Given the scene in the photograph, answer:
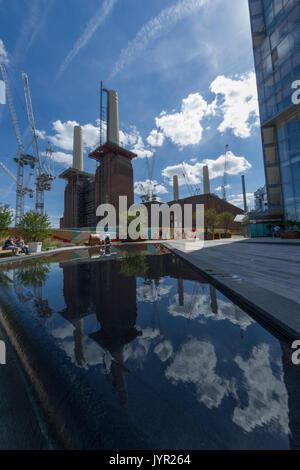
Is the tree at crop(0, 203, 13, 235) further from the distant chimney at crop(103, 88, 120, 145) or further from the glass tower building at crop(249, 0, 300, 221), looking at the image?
the distant chimney at crop(103, 88, 120, 145)

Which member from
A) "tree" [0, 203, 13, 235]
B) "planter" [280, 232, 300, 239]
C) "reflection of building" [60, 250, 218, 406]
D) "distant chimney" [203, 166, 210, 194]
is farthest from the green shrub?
"distant chimney" [203, 166, 210, 194]

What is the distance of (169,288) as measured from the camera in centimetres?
423

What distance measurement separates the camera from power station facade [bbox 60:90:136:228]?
42500 millimetres

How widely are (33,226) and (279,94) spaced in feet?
114

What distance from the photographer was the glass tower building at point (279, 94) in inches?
905

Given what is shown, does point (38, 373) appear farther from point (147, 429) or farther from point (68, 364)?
point (147, 429)

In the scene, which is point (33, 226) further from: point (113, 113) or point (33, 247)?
point (113, 113)

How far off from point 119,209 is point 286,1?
3978 cm

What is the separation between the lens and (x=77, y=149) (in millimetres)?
57875

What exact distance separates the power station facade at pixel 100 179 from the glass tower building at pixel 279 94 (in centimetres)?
2826

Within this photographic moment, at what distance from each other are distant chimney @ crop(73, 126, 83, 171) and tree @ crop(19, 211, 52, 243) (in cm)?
4560

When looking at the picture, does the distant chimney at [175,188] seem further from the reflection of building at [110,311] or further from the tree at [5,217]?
the reflection of building at [110,311]

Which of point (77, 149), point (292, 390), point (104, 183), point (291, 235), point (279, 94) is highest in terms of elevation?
point (77, 149)

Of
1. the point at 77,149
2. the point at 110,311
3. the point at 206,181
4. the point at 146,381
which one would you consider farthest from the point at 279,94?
the point at 77,149
